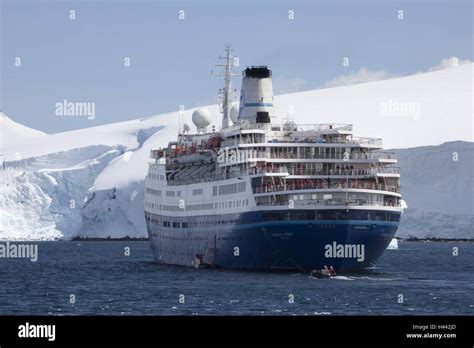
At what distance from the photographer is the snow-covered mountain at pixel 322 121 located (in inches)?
5487

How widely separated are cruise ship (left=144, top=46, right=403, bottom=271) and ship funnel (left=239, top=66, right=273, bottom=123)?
67 millimetres

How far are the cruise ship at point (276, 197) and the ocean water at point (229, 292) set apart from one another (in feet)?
4.65

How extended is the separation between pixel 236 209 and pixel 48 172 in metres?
102

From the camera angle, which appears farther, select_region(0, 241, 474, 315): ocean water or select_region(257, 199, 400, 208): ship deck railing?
select_region(257, 199, 400, 208): ship deck railing

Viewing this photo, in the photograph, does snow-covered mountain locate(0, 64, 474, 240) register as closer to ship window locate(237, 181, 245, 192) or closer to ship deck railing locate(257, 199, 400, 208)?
ship window locate(237, 181, 245, 192)

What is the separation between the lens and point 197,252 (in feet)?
244

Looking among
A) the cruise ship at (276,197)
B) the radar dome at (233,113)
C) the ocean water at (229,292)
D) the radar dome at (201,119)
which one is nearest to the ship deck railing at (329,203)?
the cruise ship at (276,197)

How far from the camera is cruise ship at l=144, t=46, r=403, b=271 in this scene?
207 ft

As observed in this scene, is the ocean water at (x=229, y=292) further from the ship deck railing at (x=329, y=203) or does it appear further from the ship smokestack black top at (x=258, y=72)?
the ship smokestack black top at (x=258, y=72)

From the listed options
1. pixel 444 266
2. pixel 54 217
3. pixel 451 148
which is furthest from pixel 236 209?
pixel 54 217

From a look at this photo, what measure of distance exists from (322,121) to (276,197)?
10282cm

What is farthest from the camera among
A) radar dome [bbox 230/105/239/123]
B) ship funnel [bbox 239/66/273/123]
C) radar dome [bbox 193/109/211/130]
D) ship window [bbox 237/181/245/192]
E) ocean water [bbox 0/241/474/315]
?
radar dome [bbox 193/109/211/130]

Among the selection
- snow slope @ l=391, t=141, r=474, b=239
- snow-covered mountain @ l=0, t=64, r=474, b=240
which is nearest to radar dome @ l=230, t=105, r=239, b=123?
snow-covered mountain @ l=0, t=64, r=474, b=240

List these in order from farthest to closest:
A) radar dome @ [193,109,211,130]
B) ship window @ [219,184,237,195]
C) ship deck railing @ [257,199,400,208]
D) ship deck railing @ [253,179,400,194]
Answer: radar dome @ [193,109,211,130] < ship window @ [219,184,237,195] < ship deck railing @ [253,179,400,194] < ship deck railing @ [257,199,400,208]
